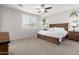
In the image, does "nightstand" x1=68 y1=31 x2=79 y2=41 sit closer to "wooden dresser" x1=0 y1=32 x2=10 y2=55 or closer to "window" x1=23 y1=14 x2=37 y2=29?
"window" x1=23 y1=14 x2=37 y2=29

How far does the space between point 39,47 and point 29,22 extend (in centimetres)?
47

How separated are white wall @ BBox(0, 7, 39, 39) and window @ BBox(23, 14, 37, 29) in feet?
0.23

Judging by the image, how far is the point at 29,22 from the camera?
2.11 metres

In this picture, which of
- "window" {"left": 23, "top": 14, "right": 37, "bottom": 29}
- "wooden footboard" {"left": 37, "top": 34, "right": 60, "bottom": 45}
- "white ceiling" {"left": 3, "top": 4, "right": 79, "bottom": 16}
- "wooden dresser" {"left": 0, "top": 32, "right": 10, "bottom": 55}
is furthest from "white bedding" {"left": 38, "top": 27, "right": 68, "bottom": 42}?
"wooden dresser" {"left": 0, "top": 32, "right": 10, "bottom": 55}

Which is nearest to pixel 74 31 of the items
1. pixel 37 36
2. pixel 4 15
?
pixel 37 36

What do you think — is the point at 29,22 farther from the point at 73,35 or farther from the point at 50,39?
the point at 73,35

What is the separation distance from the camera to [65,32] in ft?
6.72

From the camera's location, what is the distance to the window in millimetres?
2090

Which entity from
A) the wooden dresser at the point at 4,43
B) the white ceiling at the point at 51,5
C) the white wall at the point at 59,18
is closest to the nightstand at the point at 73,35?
the white wall at the point at 59,18

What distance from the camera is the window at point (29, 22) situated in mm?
2090

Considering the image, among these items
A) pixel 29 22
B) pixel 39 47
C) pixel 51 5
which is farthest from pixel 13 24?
pixel 51 5

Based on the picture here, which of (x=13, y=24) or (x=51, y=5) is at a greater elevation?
(x=51, y=5)
